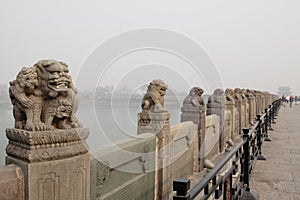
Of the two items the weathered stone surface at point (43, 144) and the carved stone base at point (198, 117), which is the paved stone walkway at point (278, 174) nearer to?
the carved stone base at point (198, 117)

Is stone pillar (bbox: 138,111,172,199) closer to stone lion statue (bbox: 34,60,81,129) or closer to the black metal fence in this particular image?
the black metal fence

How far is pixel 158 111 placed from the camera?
5.14 metres

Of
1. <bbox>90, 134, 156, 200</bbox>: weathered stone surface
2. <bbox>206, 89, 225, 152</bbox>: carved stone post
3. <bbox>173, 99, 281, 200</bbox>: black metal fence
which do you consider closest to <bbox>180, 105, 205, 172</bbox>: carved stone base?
<bbox>173, 99, 281, 200</bbox>: black metal fence

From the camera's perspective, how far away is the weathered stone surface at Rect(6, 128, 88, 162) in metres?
2.13

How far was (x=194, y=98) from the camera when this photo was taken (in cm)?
736

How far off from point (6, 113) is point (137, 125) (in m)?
2.46

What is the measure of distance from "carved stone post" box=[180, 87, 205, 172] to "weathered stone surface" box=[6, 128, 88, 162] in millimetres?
5025

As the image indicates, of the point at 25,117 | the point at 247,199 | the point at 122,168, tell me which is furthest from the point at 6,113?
the point at 247,199

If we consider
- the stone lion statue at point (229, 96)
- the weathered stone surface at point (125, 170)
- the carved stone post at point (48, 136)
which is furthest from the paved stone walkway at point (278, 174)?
the carved stone post at point (48, 136)

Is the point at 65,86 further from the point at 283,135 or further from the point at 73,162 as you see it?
the point at 283,135

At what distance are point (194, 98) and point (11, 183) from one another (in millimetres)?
5729

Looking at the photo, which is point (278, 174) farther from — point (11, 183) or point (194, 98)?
point (11, 183)

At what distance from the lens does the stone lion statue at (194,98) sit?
729 cm

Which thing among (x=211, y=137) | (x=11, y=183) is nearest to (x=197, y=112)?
(x=211, y=137)
